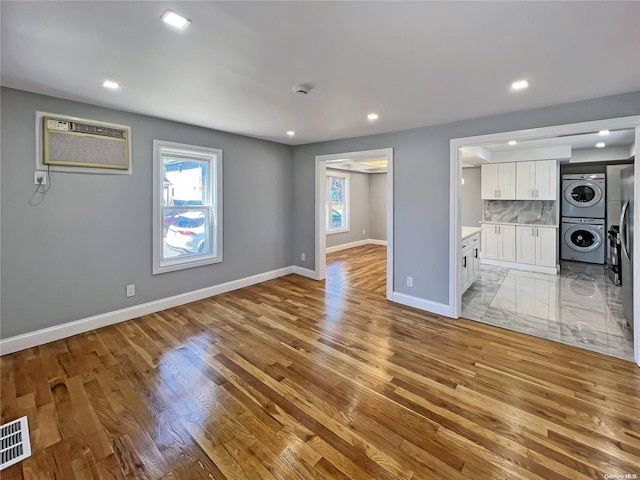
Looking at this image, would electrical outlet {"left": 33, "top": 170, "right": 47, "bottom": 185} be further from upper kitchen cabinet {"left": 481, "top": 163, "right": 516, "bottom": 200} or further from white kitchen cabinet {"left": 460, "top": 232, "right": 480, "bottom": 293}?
upper kitchen cabinet {"left": 481, "top": 163, "right": 516, "bottom": 200}

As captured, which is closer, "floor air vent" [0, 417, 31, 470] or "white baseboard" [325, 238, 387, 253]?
"floor air vent" [0, 417, 31, 470]

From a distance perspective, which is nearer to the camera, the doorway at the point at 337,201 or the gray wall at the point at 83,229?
the gray wall at the point at 83,229

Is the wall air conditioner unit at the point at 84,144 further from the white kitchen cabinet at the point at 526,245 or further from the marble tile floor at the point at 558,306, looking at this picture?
the white kitchen cabinet at the point at 526,245

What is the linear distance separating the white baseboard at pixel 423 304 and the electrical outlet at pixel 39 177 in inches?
164

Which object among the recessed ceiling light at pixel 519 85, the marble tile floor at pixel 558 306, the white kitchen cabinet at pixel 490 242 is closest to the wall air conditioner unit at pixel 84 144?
the recessed ceiling light at pixel 519 85

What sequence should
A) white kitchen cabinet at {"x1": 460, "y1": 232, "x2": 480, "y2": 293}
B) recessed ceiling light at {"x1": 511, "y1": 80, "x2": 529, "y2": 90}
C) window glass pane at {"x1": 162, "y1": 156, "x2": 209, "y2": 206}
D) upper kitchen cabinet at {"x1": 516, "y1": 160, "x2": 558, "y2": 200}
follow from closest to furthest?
recessed ceiling light at {"x1": 511, "y1": 80, "x2": 529, "y2": 90} < window glass pane at {"x1": 162, "y1": 156, "x2": 209, "y2": 206} < white kitchen cabinet at {"x1": 460, "y1": 232, "x2": 480, "y2": 293} < upper kitchen cabinet at {"x1": 516, "y1": 160, "x2": 558, "y2": 200}

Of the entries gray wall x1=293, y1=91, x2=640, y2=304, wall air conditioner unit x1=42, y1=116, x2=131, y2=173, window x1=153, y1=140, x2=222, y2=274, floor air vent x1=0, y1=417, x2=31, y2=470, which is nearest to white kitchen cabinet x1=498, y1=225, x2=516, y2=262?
gray wall x1=293, y1=91, x2=640, y2=304

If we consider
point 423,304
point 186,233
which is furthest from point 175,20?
point 423,304

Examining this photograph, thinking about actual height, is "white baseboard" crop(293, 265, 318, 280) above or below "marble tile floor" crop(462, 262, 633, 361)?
above

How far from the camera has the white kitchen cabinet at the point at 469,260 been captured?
4.01 m

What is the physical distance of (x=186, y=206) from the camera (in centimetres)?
406

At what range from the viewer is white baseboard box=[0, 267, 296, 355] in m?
2.77

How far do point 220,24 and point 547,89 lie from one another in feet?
8.72

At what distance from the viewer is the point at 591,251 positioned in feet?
19.9
